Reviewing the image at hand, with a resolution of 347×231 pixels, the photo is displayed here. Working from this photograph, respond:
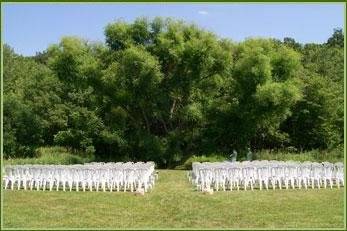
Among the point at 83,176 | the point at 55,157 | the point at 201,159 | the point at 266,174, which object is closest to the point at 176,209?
the point at 266,174

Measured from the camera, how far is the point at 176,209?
12227 mm

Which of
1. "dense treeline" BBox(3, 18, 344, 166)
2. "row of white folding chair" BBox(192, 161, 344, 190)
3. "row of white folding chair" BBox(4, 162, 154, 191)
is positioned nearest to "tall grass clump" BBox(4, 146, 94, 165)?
"dense treeline" BBox(3, 18, 344, 166)

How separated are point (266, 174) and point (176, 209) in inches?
171

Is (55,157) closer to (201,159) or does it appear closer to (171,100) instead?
(171,100)

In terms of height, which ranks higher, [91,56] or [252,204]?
[91,56]

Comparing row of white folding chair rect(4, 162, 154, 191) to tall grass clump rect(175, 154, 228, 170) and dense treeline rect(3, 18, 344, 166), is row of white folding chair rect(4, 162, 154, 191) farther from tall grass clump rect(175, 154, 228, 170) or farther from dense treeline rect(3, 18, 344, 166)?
tall grass clump rect(175, 154, 228, 170)

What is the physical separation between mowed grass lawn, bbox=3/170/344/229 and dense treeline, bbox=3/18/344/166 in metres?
13.1

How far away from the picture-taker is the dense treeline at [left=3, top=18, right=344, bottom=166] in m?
27.9

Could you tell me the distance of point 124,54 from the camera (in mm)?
27406

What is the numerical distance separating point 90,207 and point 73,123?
21.7 m

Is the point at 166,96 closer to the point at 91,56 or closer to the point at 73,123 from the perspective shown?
the point at 91,56

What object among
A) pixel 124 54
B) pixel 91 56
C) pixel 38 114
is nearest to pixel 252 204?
pixel 124 54

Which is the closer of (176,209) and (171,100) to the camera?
(176,209)

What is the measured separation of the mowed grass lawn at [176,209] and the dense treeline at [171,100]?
1314 cm
